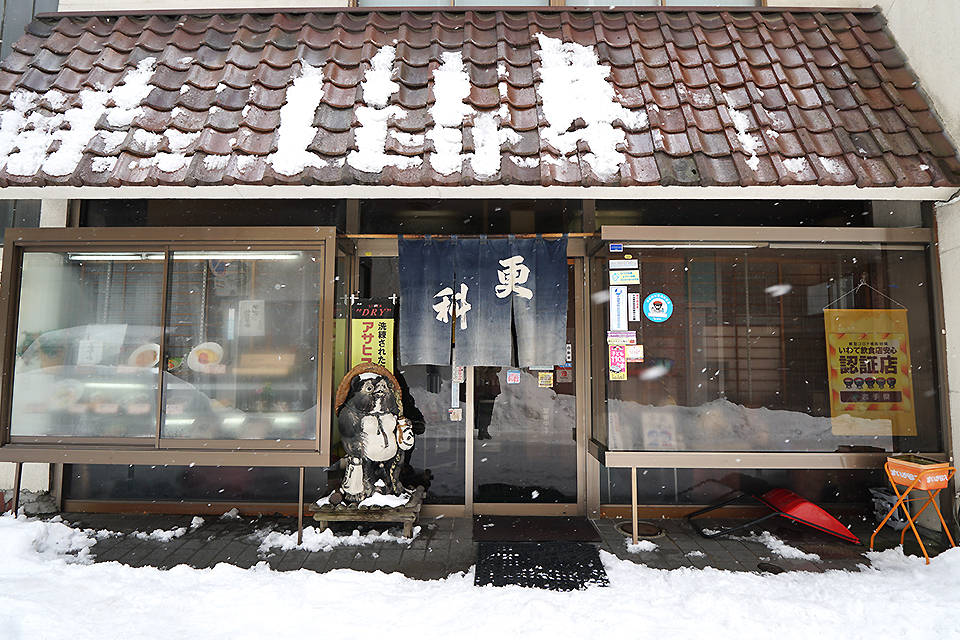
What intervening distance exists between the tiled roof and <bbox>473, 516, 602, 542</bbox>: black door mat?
3376mm

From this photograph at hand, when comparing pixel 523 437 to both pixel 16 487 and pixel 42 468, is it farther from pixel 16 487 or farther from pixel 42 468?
pixel 42 468

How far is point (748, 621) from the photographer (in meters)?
3.28

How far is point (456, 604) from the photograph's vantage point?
11.5ft

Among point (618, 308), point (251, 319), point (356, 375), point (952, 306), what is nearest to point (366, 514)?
point (356, 375)

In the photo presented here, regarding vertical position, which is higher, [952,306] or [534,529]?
[952,306]

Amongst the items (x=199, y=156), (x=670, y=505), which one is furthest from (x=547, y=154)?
(x=670, y=505)

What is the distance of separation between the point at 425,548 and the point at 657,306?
334 cm

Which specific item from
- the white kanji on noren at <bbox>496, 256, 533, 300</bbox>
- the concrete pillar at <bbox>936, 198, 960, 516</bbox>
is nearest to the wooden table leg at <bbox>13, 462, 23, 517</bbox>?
the white kanji on noren at <bbox>496, 256, 533, 300</bbox>

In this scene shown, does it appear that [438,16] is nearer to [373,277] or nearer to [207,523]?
[373,277]

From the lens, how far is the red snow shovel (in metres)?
4.61

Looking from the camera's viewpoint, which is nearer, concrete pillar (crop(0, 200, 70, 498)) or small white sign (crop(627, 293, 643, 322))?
small white sign (crop(627, 293, 643, 322))

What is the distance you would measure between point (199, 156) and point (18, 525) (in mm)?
3838

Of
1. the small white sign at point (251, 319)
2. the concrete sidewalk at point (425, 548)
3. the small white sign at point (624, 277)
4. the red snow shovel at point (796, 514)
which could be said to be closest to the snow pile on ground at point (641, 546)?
the concrete sidewalk at point (425, 548)

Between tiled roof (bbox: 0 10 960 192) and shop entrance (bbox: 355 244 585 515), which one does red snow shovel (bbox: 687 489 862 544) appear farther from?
tiled roof (bbox: 0 10 960 192)
